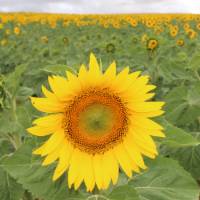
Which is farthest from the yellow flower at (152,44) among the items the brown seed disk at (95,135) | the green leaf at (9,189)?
the brown seed disk at (95,135)

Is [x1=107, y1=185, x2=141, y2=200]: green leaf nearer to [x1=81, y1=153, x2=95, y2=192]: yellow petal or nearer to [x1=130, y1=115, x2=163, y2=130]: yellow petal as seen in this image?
[x1=81, y1=153, x2=95, y2=192]: yellow petal

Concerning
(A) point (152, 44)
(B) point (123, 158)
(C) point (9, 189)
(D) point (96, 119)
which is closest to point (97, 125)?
(D) point (96, 119)

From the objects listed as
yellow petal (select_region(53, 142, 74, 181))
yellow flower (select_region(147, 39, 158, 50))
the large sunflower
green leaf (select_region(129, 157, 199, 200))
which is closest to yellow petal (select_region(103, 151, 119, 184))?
the large sunflower

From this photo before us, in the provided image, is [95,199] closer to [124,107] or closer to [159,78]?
[124,107]

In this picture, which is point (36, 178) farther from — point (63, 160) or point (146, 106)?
point (146, 106)

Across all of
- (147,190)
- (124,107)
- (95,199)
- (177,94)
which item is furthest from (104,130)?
(177,94)

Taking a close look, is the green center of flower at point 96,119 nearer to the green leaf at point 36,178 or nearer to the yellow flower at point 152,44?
the green leaf at point 36,178
